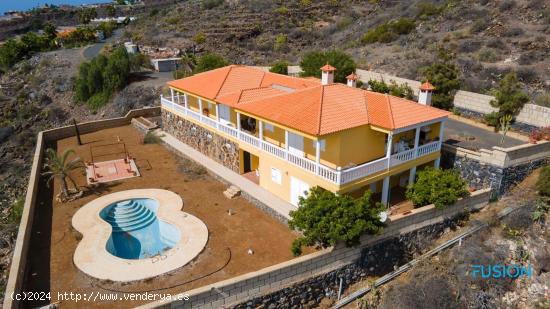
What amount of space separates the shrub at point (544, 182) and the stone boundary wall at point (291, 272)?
5555mm

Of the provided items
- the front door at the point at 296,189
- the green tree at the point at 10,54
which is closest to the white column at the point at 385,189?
the front door at the point at 296,189

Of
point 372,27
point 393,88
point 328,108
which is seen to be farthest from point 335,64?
point 372,27

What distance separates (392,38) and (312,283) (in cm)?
4155

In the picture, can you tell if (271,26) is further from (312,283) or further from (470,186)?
(312,283)

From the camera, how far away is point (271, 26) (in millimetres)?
74562

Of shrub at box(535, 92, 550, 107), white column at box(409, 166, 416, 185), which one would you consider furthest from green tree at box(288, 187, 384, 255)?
shrub at box(535, 92, 550, 107)

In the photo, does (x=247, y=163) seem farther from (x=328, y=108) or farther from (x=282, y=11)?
(x=282, y=11)

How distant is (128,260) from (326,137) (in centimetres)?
1019

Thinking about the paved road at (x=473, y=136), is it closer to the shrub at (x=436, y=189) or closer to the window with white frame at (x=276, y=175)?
the shrub at (x=436, y=189)

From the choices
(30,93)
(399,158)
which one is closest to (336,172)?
(399,158)

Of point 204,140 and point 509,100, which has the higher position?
point 509,100

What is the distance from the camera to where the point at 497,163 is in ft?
70.4

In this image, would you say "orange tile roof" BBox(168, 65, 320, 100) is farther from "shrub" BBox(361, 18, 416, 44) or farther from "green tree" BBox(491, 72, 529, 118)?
"shrub" BBox(361, 18, 416, 44)

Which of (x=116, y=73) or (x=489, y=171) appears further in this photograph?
(x=116, y=73)
